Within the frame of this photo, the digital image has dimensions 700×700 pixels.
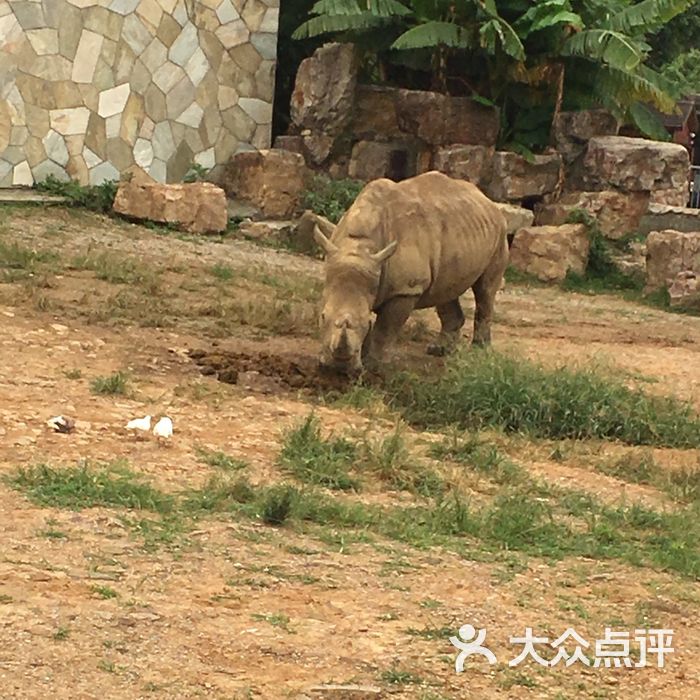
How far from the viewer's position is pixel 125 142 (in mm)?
15984

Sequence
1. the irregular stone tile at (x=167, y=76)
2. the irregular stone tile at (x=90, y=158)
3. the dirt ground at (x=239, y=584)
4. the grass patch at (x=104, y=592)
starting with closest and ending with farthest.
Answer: the dirt ground at (x=239, y=584) → the grass patch at (x=104, y=592) → the irregular stone tile at (x=90, y=158) → the irregular stone tile at (x=167, y=76)

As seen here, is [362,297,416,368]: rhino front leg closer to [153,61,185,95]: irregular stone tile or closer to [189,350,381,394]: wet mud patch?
[189,350,381,394]: wet mud patch

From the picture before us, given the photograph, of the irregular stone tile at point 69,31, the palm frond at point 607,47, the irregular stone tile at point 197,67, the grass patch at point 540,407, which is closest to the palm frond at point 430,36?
the palm frond at point 607,47

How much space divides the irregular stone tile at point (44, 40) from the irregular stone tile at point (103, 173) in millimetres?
1297

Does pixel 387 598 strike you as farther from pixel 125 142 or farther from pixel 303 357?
pixel 125 142

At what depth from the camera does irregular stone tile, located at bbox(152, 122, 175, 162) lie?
53.5ft

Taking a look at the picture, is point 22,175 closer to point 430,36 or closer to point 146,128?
point 146,128

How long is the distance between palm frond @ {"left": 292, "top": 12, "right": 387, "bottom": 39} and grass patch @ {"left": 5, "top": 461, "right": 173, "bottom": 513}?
11.2 m

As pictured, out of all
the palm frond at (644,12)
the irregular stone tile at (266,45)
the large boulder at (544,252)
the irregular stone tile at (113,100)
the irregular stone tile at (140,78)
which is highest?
the palm frond at (644,12)

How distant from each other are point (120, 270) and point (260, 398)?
383 cm

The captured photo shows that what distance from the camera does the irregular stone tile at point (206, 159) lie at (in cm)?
1681

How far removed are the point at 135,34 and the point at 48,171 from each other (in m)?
1.85

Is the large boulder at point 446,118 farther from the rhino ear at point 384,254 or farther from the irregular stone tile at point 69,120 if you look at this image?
the rhino ear at point 384,254

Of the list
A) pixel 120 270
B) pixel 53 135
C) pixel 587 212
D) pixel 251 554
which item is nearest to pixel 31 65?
pixel 53 135
